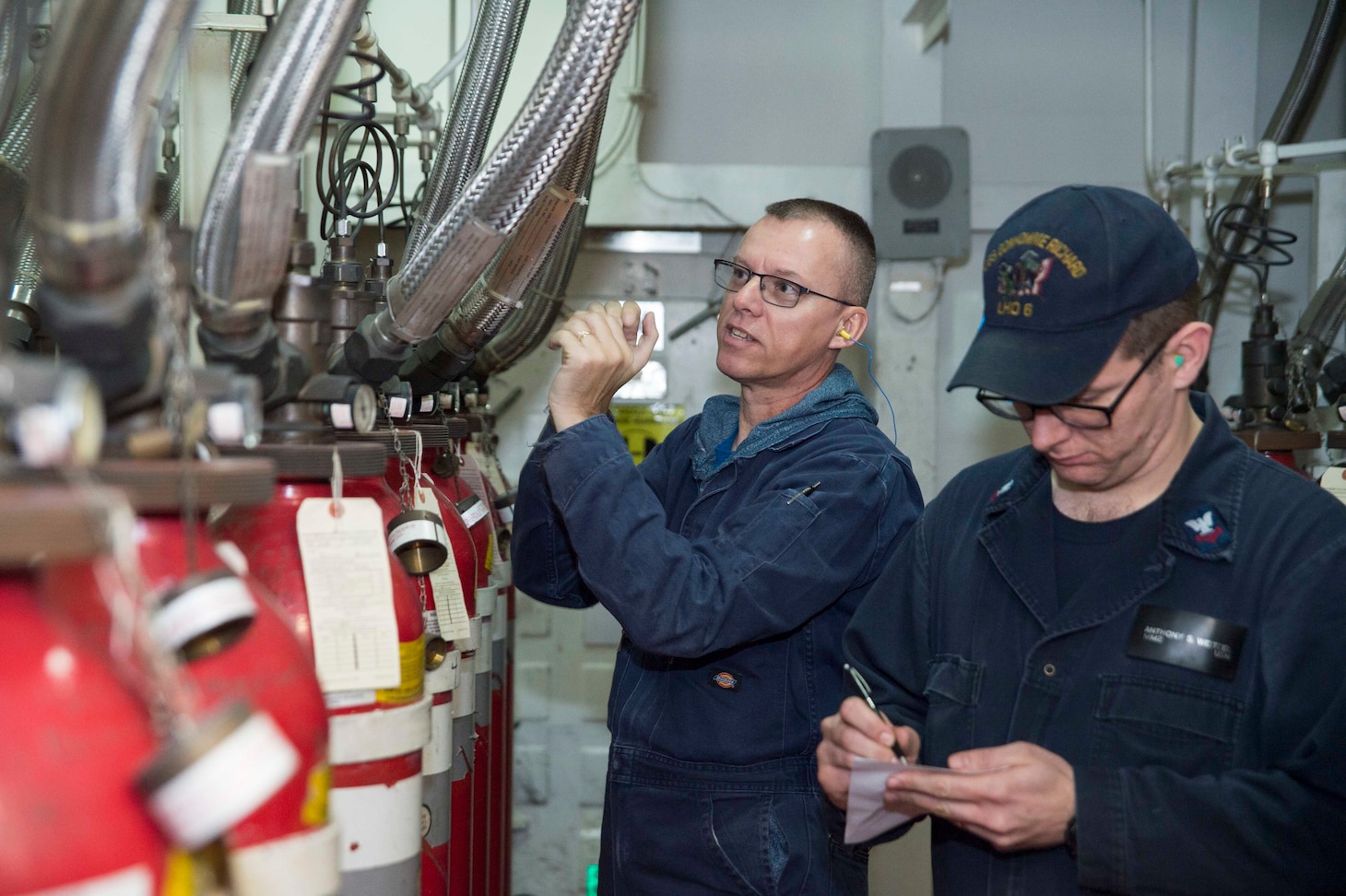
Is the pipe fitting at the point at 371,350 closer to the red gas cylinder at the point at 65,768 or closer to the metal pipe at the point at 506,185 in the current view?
the metal pipe at the point at 506,185

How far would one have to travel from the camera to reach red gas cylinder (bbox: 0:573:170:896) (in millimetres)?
509

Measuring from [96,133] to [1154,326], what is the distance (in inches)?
35.6

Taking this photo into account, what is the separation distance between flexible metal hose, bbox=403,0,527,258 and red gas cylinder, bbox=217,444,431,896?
670mm

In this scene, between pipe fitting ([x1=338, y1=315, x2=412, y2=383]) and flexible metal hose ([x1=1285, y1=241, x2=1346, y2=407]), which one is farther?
flexible metal hose ([x1=1285, y1=241, x2=1346, y2=407])

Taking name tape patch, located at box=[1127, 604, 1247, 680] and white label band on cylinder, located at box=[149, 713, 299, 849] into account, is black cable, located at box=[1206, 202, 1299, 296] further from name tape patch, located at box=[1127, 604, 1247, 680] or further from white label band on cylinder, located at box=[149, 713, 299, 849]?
white label band on cylinder, located at box=[149, 713, 299, 849]

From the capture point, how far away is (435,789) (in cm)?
138

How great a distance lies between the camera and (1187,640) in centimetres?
109

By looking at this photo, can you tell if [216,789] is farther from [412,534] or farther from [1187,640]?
[1187,640]

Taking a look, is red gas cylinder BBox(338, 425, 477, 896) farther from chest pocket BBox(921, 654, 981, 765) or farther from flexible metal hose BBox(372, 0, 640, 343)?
chest pocket BBox(921, 654, 981, 765)

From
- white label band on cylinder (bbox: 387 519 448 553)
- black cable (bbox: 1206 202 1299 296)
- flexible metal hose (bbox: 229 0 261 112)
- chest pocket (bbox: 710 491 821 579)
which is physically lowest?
chest pocket (bbox: 710 491 821 579)

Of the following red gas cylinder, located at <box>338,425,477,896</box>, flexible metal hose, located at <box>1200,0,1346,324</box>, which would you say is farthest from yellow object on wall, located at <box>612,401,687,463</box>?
red gas cylinder, located at <box>338,425,477,896</box>

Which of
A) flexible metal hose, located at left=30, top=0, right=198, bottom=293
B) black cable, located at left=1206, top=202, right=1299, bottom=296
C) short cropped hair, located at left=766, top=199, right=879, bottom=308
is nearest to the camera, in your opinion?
flexible metal hose, located at left=30, top=0, right=198, bottom=293

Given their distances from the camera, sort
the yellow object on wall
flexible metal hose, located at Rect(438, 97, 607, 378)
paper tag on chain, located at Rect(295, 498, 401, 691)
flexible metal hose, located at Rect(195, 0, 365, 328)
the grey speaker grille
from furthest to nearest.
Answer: the yellow object on wall, the grey speaker grille, flexible metal hose, located at Rect(438, 97, 607, 378), paper tag on chain, located at Rect(295, 498, 401, 691), flexible metal hose, located at Rect(195, 0, 365, 328)

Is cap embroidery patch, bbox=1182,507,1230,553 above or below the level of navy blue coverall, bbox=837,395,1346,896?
above
